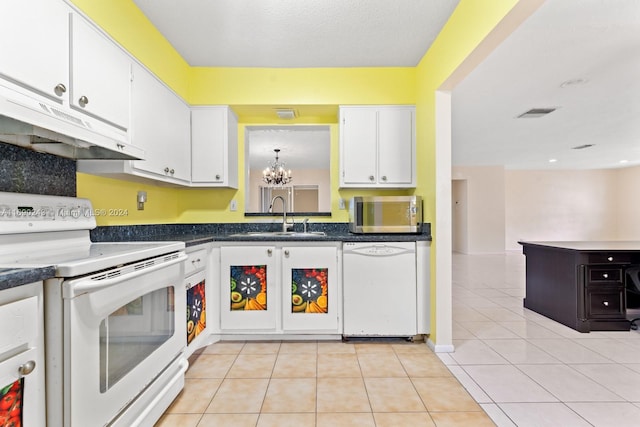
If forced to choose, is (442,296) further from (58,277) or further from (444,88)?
(58,277)

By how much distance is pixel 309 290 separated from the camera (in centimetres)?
256

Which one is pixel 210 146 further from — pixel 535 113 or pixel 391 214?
pixel 535 113

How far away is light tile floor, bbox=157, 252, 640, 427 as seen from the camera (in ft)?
5.41

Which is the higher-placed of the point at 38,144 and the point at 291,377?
the point at 38,144

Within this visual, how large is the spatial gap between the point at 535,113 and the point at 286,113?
342 cm

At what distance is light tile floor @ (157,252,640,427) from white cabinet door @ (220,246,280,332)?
20cm

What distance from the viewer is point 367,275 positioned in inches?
100

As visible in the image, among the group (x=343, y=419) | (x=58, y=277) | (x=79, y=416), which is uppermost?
(x=58, y=277)

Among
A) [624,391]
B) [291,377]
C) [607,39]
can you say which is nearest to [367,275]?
[291,377]

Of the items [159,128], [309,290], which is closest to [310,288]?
[309,290]

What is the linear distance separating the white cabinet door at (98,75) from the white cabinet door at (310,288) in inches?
56.4

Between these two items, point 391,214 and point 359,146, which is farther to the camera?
point 359,146

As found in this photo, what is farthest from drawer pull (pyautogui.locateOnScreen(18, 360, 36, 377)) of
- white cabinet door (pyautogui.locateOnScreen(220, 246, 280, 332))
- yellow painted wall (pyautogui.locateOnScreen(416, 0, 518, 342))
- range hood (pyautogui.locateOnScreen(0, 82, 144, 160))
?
yellow painted wall (pyautogui.locateOnScreen(416, 0, 518, 342))

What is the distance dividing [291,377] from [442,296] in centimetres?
123
